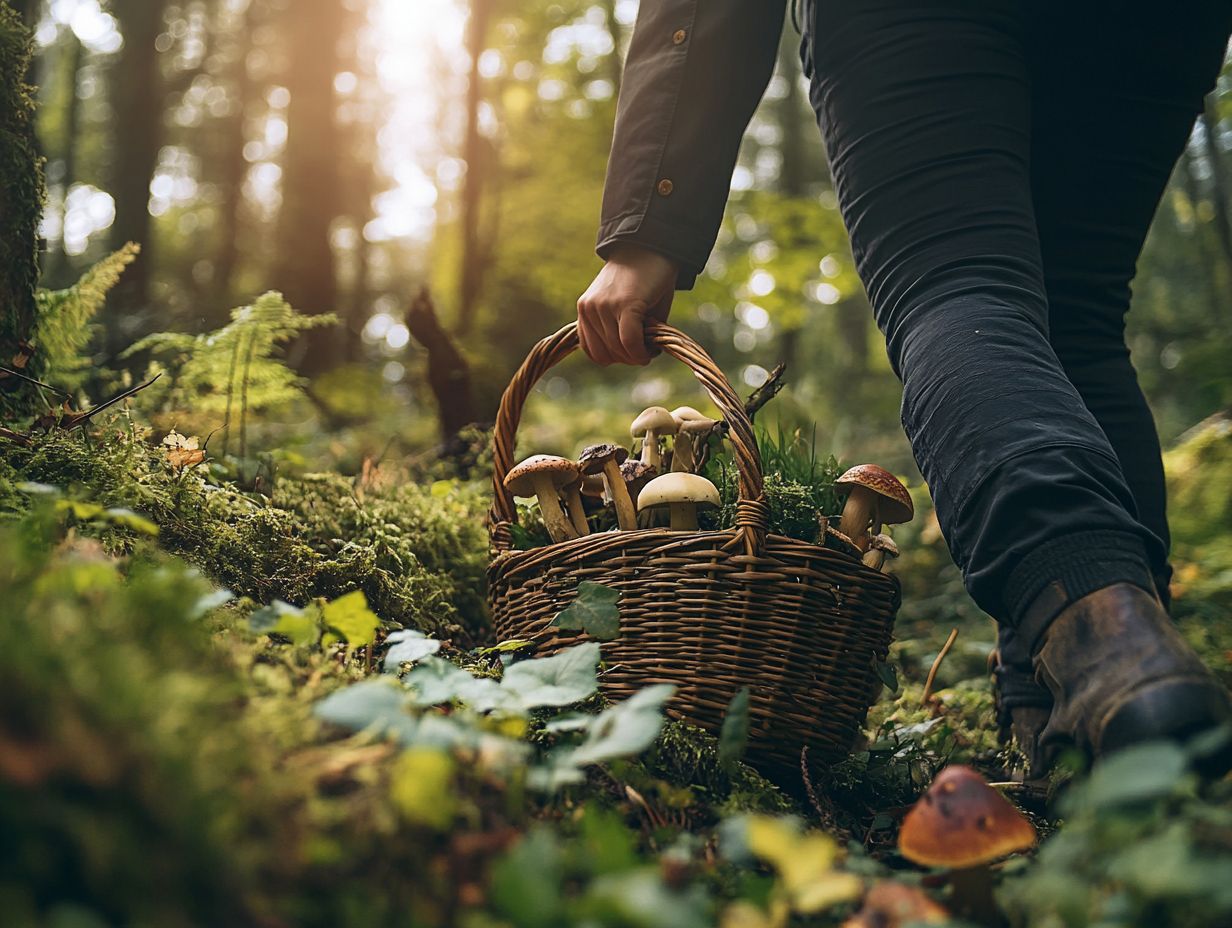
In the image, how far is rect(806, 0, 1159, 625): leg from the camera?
116cm

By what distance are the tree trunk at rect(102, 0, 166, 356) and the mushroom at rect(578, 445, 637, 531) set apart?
5.80m

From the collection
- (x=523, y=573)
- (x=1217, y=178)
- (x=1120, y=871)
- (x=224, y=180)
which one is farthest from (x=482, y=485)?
(x=224, y=180)

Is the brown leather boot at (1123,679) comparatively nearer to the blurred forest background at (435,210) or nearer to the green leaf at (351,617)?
the green leaf at (351,617)

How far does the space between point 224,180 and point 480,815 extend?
1373 cm

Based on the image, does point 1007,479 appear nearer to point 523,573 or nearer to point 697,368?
point 697,368

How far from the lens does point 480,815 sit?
3.02ft

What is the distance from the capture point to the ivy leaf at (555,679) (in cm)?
112

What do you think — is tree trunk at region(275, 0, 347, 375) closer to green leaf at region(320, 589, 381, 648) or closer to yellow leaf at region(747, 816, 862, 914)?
green leaf at region(320, 589, 381, 648)

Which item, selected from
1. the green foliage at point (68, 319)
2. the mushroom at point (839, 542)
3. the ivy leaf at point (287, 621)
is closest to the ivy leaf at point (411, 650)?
the ivy leaf at point (287, 621)

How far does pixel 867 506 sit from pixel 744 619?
453mm

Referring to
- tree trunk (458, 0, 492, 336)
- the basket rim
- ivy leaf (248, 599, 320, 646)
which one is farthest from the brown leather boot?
tree trunk (458, 0, 492, 336)

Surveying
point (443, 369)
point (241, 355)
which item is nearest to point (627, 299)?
point (241, 355)

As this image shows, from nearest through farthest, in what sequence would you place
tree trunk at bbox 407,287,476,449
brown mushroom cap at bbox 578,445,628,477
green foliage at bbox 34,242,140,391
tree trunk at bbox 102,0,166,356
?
1. brown mushroom cap at bbox 578,445,628,477
2. green foliage at bbox 34,242,140,391
3. tree trunk at bbox 407,287,476,449
4. tree trunk at bbox 102,0,166,356

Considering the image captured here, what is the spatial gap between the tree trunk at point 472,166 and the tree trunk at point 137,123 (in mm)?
2551
